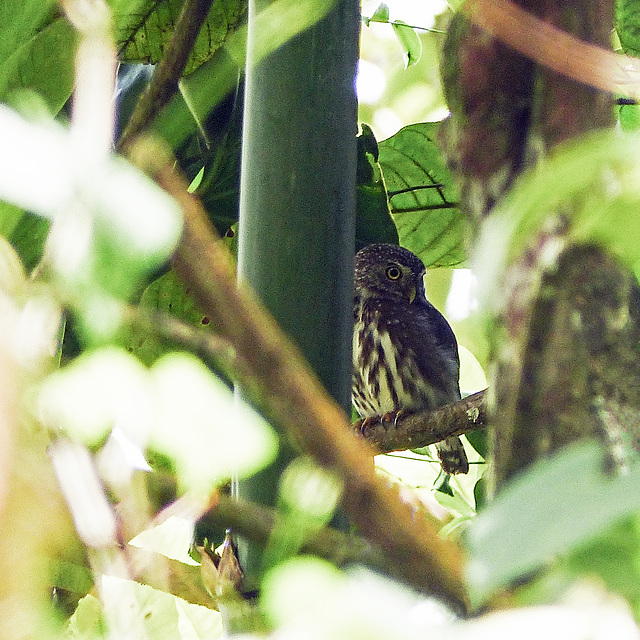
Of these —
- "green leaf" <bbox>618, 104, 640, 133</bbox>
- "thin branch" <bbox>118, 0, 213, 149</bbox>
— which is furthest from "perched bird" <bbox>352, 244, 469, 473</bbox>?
"thin branch" <bbox>118, 0, 213, 149</bbox>

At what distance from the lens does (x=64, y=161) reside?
0.21 m

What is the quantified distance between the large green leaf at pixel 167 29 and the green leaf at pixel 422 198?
369 millimetres

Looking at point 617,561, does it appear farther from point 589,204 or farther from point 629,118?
point 629,118

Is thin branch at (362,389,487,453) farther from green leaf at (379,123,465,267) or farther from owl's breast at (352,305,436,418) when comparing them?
owl's breast at (352,305,436,418)

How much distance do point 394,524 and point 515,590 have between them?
3 centimetres

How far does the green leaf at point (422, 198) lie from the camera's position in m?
1.38

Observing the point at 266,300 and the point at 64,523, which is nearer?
the point at 64,523

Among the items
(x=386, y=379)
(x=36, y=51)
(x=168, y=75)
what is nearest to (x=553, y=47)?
(x=168, y=75)

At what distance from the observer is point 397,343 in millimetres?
2529

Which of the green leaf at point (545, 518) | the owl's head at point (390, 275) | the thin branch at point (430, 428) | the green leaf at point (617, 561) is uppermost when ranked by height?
the green leaf at point (545, 518)

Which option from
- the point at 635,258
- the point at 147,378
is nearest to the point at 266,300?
the point at 147,378

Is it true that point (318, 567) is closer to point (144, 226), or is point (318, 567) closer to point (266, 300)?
point (144, 226)

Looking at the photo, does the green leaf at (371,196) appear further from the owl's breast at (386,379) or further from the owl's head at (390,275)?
the owl's head at (390,275)

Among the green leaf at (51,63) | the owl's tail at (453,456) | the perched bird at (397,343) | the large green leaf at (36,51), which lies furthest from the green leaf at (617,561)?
the perched bird at (397,343)
